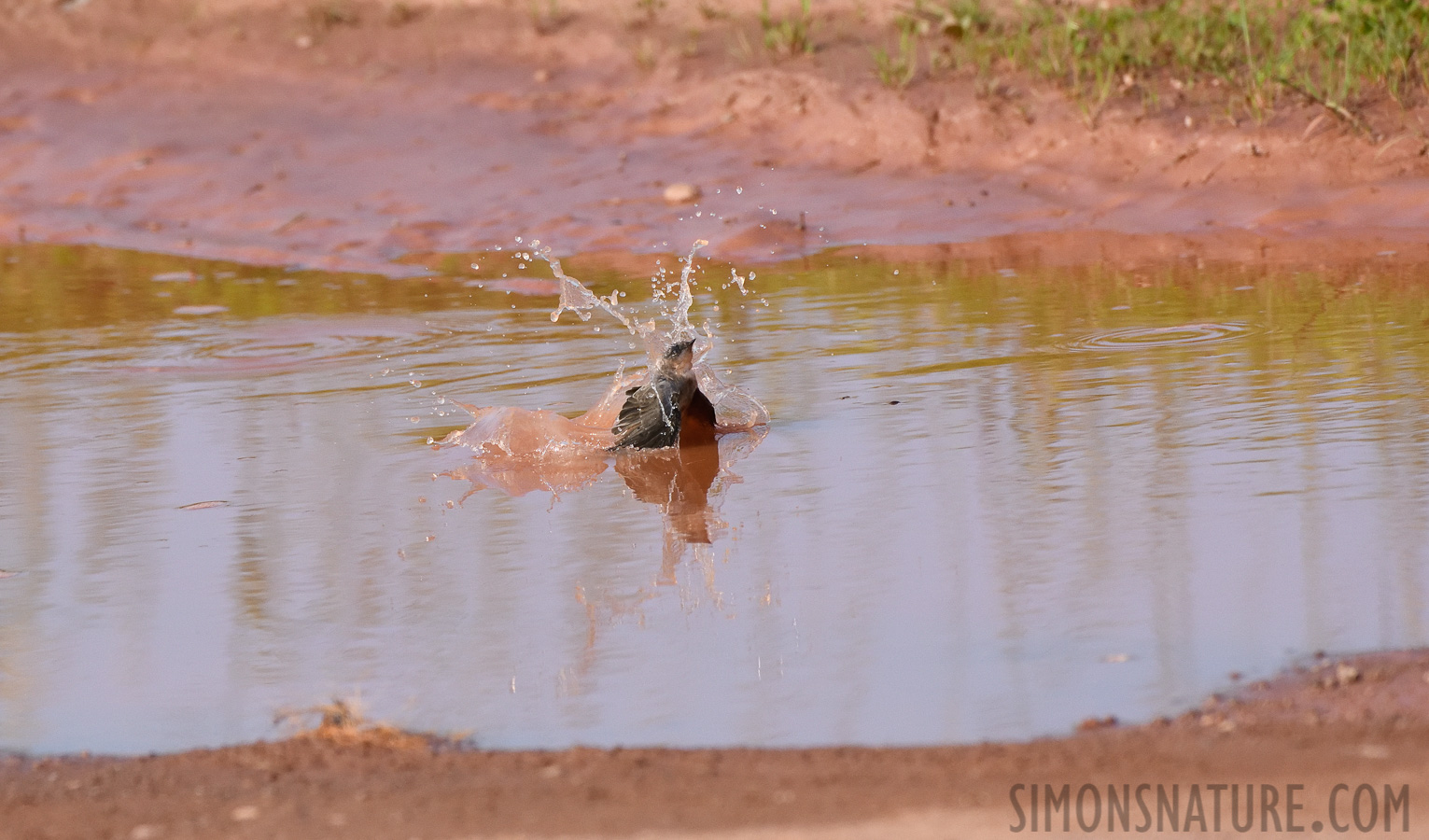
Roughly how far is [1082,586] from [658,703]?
3.14ft

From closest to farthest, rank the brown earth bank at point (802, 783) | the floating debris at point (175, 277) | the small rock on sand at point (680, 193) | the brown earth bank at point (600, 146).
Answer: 1. the brown earth bank at point (802, 783)
2. the floating debris at point (175, 277)
3. the brown earth bank at point (600, 146)
4. the small rock on sand at point (680, 193)

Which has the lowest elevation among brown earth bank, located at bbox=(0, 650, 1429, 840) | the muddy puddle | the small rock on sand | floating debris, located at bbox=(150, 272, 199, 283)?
brown earth bank, located at bbox=(0, 650, 1429, 840)

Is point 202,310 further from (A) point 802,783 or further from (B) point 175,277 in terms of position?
(A) point 802,783

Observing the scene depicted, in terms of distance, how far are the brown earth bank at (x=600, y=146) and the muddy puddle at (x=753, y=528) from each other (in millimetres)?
2364

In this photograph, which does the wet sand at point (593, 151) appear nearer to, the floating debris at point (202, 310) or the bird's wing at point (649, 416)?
the floating debris at point (202, 310)

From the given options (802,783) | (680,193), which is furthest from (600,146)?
(802,783)

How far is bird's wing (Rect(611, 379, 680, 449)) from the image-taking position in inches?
205

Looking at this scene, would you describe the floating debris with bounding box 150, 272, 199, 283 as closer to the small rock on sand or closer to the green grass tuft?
the small rock on sand

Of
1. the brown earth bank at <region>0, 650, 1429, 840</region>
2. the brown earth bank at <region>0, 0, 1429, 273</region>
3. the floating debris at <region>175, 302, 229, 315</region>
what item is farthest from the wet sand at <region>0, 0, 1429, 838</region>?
the brown earth bank at <region>0, 650, 1429, 840</region>

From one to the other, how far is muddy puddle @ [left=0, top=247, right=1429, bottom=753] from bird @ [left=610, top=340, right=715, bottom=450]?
15cm

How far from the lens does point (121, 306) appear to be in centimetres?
869

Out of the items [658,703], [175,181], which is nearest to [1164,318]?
[658,703]

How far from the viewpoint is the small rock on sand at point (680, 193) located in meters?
10.4

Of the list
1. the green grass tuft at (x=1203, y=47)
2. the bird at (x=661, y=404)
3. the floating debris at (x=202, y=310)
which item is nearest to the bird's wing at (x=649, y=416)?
the bird at (x=661, y=404)
